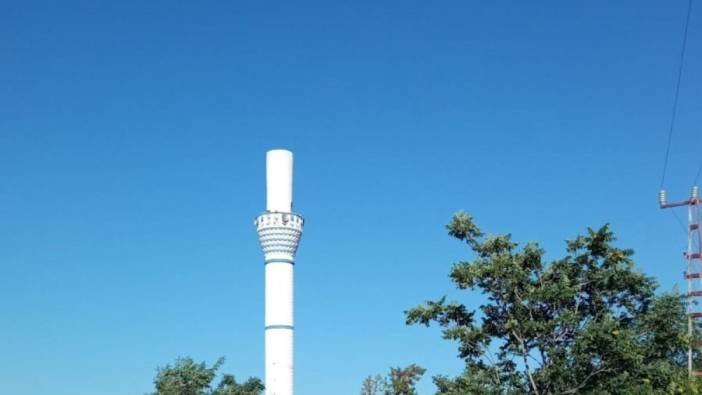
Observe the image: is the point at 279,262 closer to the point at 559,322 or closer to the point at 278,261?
the point at 278,261

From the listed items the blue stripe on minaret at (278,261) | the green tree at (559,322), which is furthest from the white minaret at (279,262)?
the green tree at (559,322)

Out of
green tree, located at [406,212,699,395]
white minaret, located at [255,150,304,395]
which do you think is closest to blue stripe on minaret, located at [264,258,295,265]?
white minaret, located at [255,150,304,395]

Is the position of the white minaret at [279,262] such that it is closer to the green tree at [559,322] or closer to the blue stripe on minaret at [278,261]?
the blue stripe on minaret at [278,261]

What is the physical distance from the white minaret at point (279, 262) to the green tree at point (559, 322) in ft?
92.1

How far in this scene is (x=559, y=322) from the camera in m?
27.6

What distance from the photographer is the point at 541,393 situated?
28078 millimetres

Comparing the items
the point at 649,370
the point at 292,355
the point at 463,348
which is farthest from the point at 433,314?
the point at 292,355

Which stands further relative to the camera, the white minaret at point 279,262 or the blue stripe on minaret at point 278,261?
the blue stripe on minaret at point 278,261

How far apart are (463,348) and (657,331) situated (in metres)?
6.10

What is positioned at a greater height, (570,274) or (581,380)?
(570,274)

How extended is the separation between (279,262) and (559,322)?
106ft

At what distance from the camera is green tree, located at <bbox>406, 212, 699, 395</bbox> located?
2711 centimetres

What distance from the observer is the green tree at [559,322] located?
88.9 ft

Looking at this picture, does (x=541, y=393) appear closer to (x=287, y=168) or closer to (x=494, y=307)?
(x=494, y=307)
